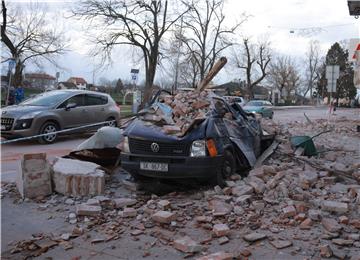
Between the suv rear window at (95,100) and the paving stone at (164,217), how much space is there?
10.2 metres

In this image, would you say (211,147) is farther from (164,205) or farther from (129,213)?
(129,213)

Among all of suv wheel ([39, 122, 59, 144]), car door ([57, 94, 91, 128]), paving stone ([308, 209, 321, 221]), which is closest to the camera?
paving stone ([308, 209, 321, 221])

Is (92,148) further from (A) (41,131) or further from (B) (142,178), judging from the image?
(A) (41,131)

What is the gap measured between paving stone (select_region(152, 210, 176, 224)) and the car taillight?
149 centimetres

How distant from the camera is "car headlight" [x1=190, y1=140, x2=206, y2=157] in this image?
6594 mm

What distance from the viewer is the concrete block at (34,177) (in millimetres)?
6590

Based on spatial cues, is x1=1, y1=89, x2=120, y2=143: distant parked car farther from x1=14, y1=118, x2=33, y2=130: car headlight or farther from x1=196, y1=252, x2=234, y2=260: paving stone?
x1=196, y1=252, x2=234, y2=260: paving stone

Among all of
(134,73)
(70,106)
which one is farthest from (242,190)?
(134,73)

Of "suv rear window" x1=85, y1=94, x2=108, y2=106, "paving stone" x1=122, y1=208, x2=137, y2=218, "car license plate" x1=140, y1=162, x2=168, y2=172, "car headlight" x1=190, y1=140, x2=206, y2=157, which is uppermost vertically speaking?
"suv rear window" x1=85, y1=94, x2=108, y2=106

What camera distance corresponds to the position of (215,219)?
5445 mm

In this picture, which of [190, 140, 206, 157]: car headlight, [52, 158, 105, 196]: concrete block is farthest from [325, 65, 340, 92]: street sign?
[52, 158, 105, 196]: concrete block

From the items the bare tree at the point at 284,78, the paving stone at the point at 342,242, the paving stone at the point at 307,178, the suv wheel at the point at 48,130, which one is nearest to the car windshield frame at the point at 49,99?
the suv wheel at the point at 48,130

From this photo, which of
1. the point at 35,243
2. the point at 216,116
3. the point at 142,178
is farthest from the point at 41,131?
the point at 35,243

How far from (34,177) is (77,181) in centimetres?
67
